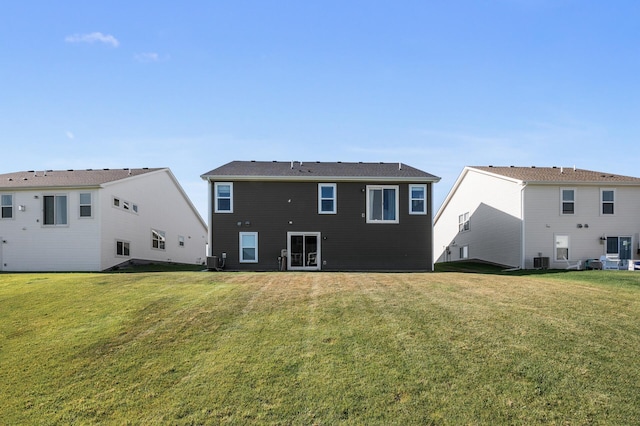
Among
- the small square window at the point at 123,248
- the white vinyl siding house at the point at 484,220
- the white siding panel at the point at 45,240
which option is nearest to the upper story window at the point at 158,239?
the small square window at the point at 123,248

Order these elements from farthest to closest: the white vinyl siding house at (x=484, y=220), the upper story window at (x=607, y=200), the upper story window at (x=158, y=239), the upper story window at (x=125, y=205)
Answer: the upper story window at (x=158, y=239)
the white vinyl siding house at (x=484, y=220)
the upper story window at (x=125, y=205)
the upper story window at (x=607, y=200)

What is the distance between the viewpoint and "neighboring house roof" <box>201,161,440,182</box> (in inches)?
850

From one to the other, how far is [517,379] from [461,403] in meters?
1.24

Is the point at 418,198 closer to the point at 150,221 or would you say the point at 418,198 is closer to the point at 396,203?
the point at 396,203

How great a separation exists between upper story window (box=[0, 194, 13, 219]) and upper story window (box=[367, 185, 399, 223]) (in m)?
17.8

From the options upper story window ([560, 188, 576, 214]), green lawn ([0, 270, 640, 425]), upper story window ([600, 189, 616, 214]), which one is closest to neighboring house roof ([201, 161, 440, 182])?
upper story window ([560, 188, 576, 214])

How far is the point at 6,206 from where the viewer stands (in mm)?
21828

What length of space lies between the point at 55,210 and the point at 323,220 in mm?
13131

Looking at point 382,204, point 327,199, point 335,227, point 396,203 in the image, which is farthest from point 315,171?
point 396,203

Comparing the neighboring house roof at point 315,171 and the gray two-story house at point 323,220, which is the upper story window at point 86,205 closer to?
the neighboring house roof at point 315,171

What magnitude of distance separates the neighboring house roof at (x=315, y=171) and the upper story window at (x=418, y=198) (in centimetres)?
45

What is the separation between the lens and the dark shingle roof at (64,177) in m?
21.5

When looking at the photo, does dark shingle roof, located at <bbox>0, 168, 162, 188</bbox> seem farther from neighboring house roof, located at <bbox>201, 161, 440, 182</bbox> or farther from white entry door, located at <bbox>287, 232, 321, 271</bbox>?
white entry door, located at <bbox>287, 232, 321, 271</bbox>

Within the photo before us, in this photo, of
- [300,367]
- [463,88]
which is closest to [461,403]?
[300,367]
